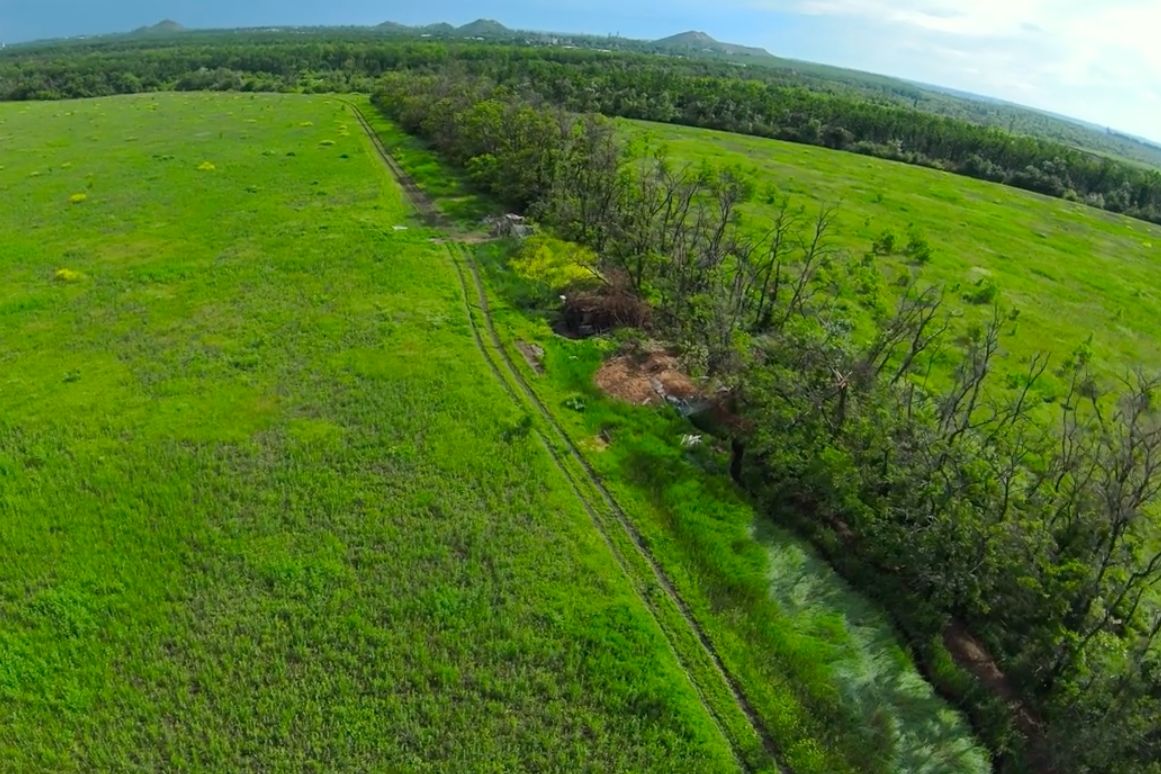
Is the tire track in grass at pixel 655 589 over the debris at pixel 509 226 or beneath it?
beneath

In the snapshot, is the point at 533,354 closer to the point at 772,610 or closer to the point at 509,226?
the point at 772,610

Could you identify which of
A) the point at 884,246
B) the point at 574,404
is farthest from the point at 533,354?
the point at 884,246

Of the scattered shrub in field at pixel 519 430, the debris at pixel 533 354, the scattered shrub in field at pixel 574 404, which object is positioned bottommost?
the scattered shrub in field at pixel 519 430

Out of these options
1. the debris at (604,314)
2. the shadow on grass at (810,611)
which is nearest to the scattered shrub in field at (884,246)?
the debris at (604,314)

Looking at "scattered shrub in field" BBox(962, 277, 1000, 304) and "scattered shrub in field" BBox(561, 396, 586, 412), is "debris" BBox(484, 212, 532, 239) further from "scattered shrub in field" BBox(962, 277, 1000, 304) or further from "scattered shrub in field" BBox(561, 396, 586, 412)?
"scattered shrub in field" BBox(962, 277, 1000, 304)

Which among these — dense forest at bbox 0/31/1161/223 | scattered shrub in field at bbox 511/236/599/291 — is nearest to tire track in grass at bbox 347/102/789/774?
scattered shrub in field at bbox 511/236/599/291

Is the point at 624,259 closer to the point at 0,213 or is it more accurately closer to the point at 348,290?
the point at 348,290

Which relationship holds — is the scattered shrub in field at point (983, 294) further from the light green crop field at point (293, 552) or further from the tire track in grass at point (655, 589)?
the light green crop field at point (293, 552)
